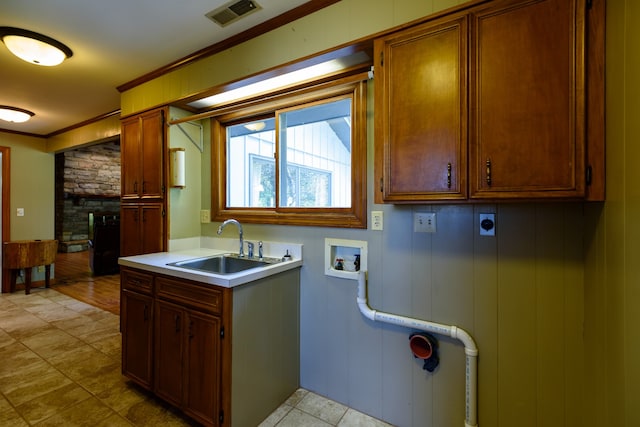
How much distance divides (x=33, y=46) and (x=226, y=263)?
1995 millimetres

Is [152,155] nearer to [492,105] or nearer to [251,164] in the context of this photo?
[251,164]

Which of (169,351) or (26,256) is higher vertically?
(26,256)

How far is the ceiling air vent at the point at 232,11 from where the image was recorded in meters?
1.71

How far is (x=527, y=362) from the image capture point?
4.62 feet

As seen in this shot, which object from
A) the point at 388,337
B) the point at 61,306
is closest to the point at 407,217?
the point at 388,337

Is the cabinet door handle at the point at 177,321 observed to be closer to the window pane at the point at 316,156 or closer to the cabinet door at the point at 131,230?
the window pane at the point at 316,156

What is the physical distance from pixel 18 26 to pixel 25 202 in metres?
4.07

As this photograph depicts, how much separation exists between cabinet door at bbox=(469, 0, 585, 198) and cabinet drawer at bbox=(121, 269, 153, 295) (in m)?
1.98

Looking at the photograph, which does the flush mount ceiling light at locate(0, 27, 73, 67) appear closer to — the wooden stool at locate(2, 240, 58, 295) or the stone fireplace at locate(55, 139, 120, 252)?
the wooden stool at locate(2, 240, 58, 295)

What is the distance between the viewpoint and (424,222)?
163 cm

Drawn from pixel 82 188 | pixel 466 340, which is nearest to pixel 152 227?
pixel 466 340

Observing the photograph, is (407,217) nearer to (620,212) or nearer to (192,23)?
(620,212)

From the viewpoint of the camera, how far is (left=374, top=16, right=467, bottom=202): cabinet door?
130 cm

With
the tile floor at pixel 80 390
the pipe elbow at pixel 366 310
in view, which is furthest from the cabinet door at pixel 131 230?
the pipe elbow at pixel 366 310
